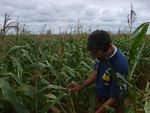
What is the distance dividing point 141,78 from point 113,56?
7.28 feet

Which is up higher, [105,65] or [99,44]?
[99,44]

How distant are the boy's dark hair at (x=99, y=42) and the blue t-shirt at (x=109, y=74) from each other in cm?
11

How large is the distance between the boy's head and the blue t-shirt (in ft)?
0.28

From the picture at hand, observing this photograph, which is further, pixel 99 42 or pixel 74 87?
pixel 74 87

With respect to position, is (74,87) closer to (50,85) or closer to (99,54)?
(99,54)

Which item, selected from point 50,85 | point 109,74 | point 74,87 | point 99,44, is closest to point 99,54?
point 99,44

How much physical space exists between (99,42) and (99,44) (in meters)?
0.02

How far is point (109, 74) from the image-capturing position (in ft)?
10.2

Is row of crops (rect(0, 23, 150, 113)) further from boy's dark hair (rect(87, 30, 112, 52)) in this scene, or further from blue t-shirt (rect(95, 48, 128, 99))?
boy's dark hair (rect(87, 30, 112, 52))

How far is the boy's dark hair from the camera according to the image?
117 inches

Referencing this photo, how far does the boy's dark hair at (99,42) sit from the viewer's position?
298 centimetres

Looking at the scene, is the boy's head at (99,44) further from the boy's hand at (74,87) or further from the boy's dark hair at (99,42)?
the boy's hand at (74,87)

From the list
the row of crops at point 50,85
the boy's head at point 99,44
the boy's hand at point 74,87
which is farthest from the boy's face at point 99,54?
the boy's hand at point 74,87

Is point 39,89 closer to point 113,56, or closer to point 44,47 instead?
point 113,56
